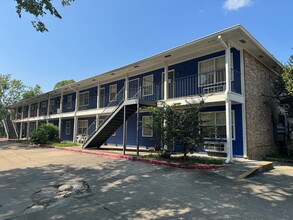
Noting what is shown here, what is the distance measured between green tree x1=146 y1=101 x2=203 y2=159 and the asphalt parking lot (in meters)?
1.33

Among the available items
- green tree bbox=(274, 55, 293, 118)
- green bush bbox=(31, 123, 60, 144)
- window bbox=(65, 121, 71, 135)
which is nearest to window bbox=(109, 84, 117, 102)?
green bush bbox=(31, 123, 60, 144)

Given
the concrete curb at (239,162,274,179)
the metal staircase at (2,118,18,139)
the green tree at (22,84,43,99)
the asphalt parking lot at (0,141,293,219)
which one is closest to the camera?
the asphalt parking lot at (0,141,293,219)

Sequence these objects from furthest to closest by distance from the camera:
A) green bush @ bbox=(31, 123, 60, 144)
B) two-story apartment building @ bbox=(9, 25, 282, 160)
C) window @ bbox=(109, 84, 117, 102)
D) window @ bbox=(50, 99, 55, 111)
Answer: window @ bbox=(50, 99, 55, 111) < green bush @ bbox=(31, 123, 60, 144) < window @ bbox=(109, 84, 117, 102) < two-story apartment building @ bbox=(9, 25, 282, 160)

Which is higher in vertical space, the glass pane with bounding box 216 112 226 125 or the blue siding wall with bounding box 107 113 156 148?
the glass pane with bounding box 216 112 226 125

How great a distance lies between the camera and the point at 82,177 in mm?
7570

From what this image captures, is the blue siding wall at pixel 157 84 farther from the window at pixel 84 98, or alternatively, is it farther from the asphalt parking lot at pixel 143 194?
the window at pixel 84 98

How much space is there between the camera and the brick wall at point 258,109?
37.2 feet

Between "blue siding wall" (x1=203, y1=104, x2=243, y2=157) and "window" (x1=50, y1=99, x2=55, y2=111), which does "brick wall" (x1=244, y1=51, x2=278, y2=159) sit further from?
"window" (x1=50, y1=99, x2=55, y2=111)

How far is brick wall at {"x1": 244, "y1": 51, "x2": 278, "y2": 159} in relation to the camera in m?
11.3

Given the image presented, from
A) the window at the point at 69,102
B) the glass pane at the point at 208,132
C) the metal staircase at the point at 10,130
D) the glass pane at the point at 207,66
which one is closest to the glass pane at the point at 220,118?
the glass pane at the point at 207,66

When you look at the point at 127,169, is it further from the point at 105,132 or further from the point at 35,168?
the point at 105,132

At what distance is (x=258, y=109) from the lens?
12359mm

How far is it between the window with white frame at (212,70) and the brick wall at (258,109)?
1178mm

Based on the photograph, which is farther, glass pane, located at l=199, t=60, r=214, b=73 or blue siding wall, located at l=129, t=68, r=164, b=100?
blue siding wall, located at l=129, t=68, r=164, b=100
